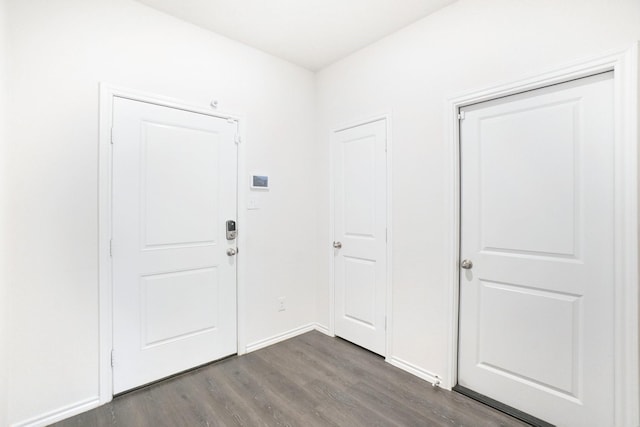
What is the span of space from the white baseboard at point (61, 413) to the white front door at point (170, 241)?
0.49ft

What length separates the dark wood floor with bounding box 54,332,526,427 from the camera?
1853 millimetres

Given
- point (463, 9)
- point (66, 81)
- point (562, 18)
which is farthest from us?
point (463, 9)

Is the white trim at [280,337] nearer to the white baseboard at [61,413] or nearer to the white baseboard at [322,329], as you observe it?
the white baseboard at [322,329]

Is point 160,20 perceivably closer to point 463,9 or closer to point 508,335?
point 463,9

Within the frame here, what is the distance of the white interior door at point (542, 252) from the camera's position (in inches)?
63.7

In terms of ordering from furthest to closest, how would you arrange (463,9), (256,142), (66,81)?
(256,142), (463,9), (66,81)

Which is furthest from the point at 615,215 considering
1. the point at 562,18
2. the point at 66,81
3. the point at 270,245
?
the point at 66,81

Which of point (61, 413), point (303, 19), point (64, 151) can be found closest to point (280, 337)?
point (61, 413)

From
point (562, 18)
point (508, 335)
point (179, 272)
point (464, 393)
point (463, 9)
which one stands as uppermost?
point (463, 9)

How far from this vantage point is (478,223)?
2.09 m

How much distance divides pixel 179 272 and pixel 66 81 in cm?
144

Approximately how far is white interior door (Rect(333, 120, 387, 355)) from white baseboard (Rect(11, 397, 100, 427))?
197 centimetres

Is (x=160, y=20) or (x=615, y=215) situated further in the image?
(x=160, y=20)

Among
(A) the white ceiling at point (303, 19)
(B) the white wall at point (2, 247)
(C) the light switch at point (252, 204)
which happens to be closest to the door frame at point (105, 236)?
(B) the white wall at point (2, 247)
